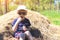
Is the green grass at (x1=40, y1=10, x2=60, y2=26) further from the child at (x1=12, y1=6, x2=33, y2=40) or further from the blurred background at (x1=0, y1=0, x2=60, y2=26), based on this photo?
the child at (x1=12, y1=6, x2=33, y2=40)

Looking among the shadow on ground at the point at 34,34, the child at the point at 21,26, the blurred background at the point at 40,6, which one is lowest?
the shadow on ground at the point at 34,34

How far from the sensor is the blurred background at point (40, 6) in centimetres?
228

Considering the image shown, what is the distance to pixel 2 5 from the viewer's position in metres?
2.29

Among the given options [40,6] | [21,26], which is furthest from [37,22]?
[21,26]

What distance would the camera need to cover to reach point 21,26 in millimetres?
1913

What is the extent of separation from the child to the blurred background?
→ 39 centimetres

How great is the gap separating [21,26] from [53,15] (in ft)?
2.10

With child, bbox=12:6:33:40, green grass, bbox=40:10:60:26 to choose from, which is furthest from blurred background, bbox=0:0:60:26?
child, bbox=12:6:33:40

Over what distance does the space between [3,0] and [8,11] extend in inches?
6.8

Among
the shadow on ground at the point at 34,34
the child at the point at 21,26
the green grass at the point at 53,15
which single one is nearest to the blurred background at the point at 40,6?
the green grass at the point at 53,15

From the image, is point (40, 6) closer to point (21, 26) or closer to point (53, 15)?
point (53, 15)

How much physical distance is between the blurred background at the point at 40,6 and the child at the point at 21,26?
389 millimetres

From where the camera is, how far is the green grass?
7.93 ft

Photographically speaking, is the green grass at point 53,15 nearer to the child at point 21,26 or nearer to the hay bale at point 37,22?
the hay bale at point 37,22
